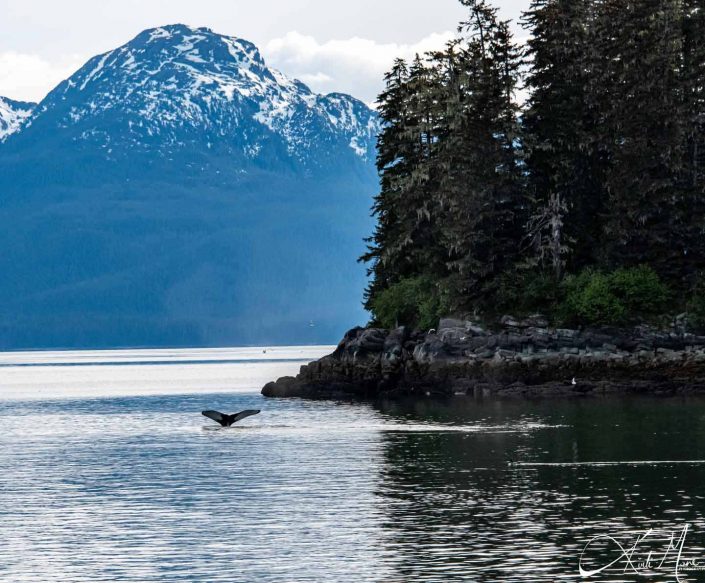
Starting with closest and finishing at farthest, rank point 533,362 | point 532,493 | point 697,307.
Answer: point 532,493
point 697,307
point 533,362

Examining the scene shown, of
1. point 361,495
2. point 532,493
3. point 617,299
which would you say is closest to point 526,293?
point 617,299

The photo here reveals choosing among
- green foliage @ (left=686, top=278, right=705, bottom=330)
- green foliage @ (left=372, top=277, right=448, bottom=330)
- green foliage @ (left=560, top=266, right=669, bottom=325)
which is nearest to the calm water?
green foliage @ (left=686, top=278, right=705, bottom=330)

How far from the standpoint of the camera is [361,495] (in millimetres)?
43750

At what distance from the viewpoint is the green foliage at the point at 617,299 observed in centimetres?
9119

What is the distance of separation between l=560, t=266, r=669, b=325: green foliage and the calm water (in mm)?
11672

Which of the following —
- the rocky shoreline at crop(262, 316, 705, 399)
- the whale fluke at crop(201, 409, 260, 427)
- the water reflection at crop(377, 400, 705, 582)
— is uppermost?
the rocky shoreline at crop(262, 316, 705, 399)

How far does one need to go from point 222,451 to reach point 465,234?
38764mm

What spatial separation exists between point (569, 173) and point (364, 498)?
5830 centimetres

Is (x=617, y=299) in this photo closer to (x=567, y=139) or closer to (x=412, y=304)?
(x=567, y=139)

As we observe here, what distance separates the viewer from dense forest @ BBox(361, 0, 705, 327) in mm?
92062

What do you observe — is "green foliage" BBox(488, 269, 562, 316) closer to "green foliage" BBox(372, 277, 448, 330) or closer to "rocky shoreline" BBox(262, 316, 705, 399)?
"rocky shoreline" BBox(262, 316, 705, 399)

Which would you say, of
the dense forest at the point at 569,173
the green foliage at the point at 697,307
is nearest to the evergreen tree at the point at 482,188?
the dense forest at the point at 569,173

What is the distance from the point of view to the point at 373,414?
8212 centimetres

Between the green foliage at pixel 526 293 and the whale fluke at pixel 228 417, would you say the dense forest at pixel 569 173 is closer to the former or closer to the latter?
the green foliage at pixel 526 293
